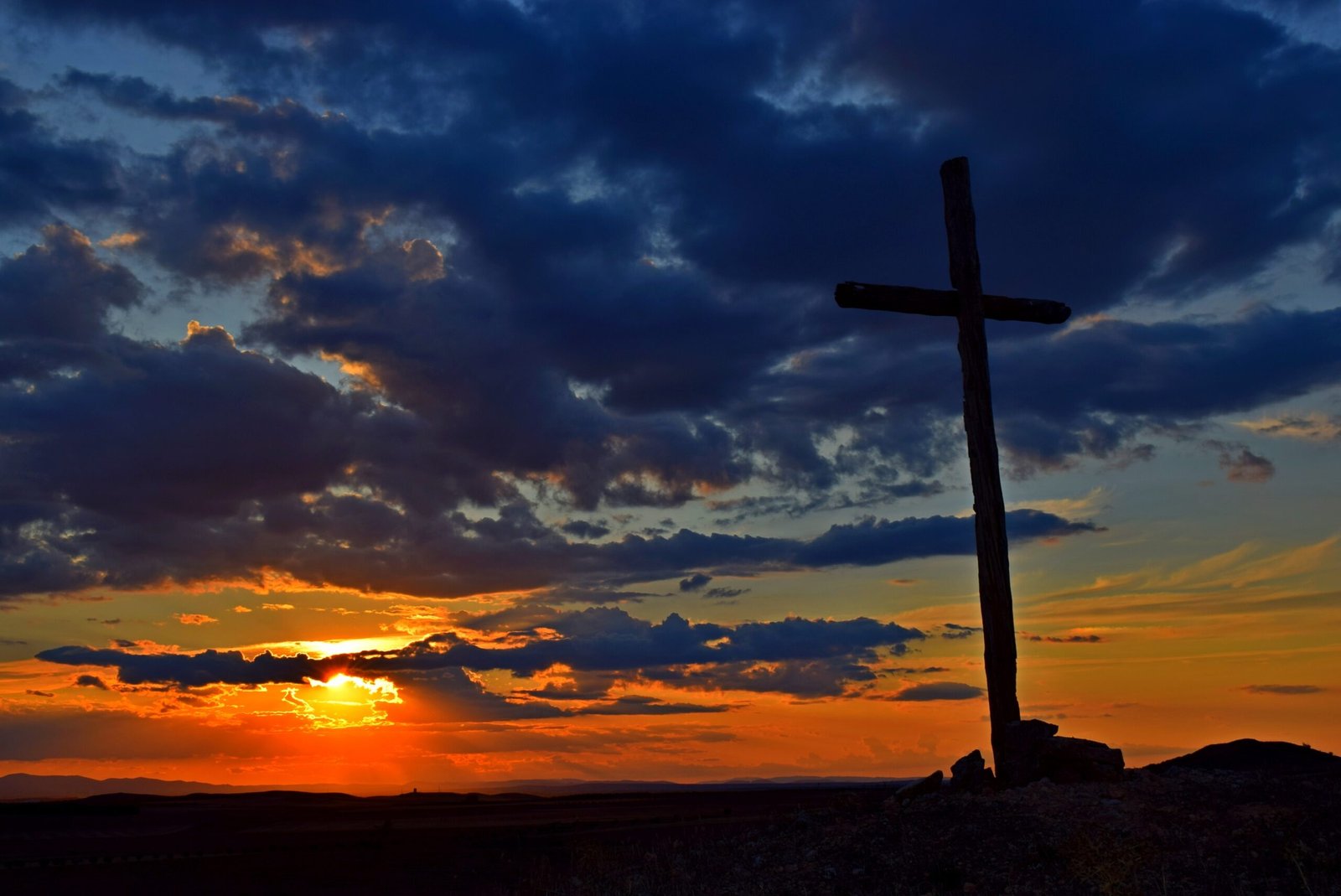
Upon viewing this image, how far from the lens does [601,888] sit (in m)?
16.4

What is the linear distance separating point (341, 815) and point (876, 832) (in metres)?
51.1

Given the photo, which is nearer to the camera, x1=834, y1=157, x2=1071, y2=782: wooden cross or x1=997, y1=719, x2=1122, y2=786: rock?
x1=997, y1=719, x2=1122, y2=786: rock

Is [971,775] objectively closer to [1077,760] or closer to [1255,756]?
[1077,760]

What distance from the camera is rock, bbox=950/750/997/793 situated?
1691 cm

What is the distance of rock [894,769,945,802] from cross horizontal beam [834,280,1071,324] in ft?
25.8

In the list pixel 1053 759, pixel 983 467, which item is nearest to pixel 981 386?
pixel 983 467

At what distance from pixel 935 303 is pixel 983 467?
10.2 ft

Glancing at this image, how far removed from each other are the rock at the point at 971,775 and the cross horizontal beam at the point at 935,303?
25.1 ft

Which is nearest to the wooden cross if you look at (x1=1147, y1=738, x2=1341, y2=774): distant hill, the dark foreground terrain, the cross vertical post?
the cross vertical post

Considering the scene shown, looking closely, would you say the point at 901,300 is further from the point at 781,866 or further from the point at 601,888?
the point at 601,888

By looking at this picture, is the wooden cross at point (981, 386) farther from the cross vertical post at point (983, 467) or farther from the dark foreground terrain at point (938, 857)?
the dark foreground terrain at point (938, 857)

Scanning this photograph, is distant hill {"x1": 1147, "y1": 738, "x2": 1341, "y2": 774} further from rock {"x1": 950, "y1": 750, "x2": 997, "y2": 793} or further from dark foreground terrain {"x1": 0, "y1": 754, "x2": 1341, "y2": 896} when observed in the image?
rock {"x1": 950, "y1": 750, "x2": 997, "y2": 793}

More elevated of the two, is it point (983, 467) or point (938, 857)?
point (983, 467)

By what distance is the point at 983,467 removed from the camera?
18312 millimetres
